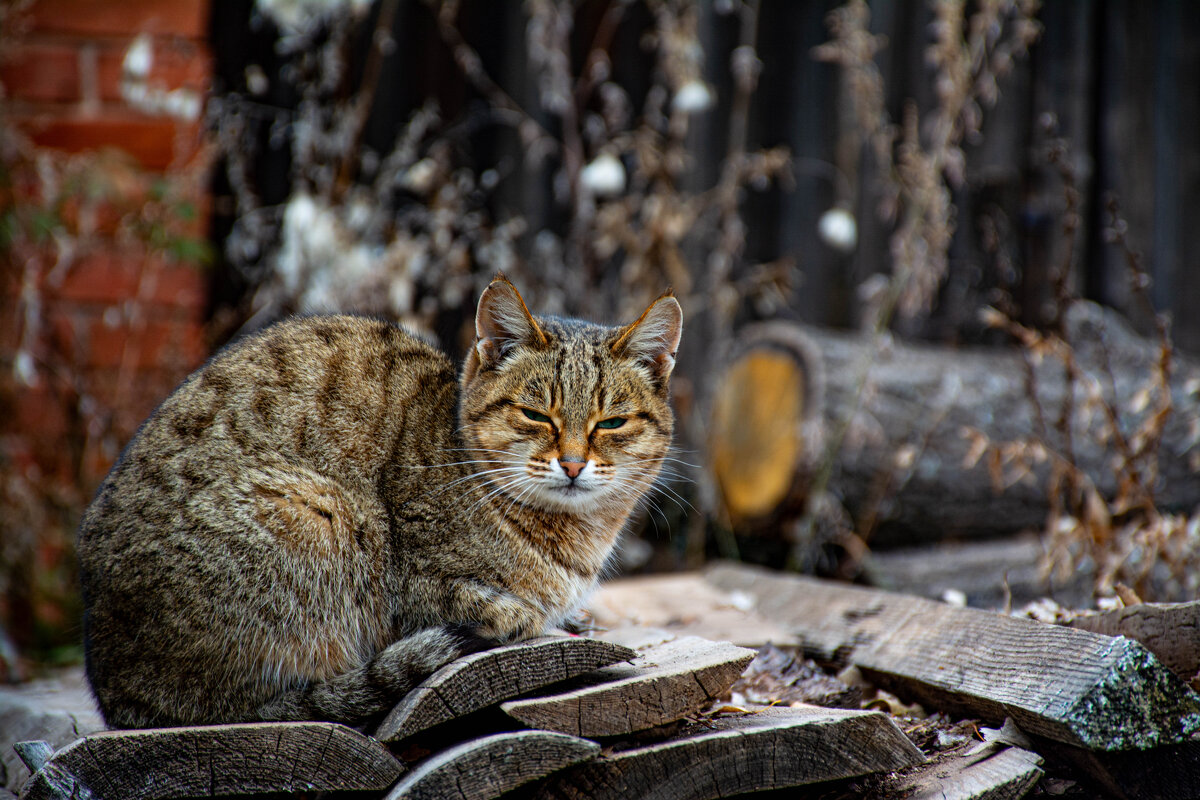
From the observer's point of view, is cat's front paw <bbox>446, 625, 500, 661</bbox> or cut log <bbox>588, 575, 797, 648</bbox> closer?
→ cat's front paw <bbox>446, 625, 500, 661</bbox>

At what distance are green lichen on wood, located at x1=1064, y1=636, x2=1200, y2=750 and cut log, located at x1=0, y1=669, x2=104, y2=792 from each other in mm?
2296

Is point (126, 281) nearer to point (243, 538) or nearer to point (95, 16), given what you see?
point (95, 16)

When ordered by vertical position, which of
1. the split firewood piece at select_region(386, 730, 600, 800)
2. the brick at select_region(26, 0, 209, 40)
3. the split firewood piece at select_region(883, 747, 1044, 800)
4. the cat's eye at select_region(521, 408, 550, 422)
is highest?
the brick at select_region(26, 0, 209, 40)

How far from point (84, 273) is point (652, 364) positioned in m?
3.09

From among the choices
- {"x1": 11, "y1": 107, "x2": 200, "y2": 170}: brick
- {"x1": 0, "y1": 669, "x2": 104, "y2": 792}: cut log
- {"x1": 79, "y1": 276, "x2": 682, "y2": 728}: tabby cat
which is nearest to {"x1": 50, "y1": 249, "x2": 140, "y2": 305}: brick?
{"x1": 11, "y1": 107, "x2": 200, "y2": 170}: brick

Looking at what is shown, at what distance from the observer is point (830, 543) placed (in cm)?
449

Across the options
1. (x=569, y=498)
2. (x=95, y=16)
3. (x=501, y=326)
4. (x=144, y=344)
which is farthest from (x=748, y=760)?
(x=95, y=16)

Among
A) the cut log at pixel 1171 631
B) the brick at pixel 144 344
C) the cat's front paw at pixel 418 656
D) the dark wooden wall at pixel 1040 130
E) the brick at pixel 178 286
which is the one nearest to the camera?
the cat's front paw at pixel 418 656

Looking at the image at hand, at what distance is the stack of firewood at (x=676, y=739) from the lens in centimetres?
183

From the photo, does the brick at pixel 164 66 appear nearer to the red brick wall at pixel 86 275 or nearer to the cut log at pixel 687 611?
the red brick wall at pixel 86 275

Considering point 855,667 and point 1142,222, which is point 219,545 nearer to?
point 855,667

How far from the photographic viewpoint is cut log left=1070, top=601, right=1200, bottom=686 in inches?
87.8

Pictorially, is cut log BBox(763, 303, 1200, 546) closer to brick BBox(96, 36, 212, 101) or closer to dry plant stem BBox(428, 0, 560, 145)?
dry plant stem BBox(428, 0, 560, 145)

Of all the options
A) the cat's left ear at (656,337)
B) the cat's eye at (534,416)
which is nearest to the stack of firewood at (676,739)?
the cat's eye at (534,416)
